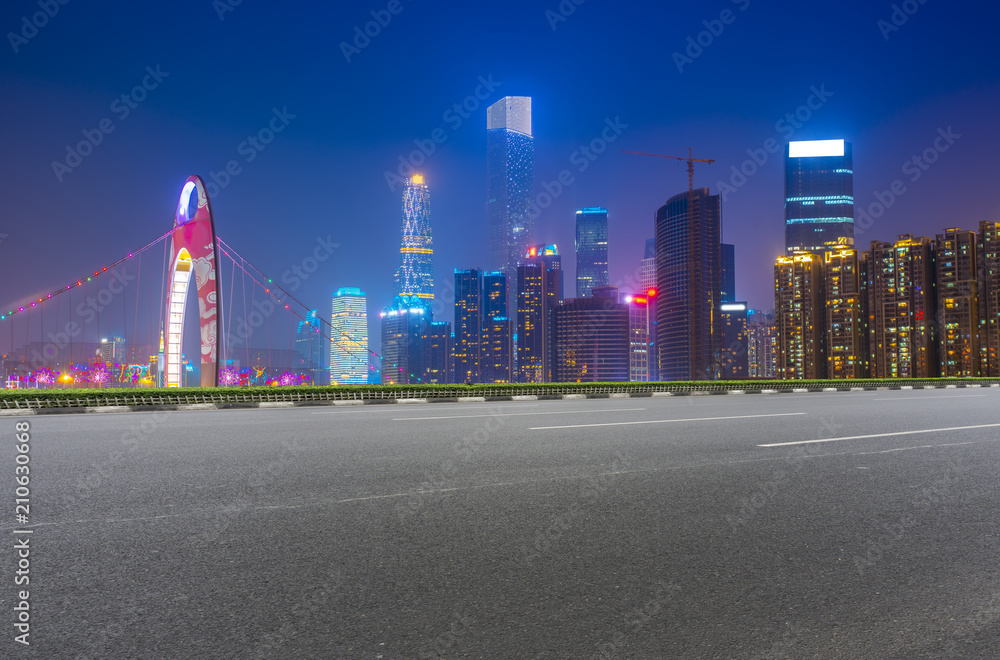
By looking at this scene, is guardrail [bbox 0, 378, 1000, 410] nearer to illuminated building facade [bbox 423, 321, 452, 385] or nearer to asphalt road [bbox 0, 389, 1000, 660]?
asphalt road [bbox 0, 389, 1000, 660]

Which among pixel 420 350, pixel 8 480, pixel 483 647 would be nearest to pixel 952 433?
pixel 483 647

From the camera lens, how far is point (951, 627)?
2.75 meters

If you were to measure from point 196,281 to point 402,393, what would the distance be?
27.1m

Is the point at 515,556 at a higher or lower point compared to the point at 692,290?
lower

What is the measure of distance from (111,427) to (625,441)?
11.0 meters

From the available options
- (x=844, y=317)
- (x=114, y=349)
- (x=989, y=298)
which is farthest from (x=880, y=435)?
(x=844, y=317)

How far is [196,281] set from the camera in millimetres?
46719

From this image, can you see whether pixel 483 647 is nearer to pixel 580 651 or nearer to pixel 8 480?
pixel 580 651

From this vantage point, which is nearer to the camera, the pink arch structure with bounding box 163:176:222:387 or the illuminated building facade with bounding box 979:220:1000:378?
the pink arch structure with bounding box 163:176:222:387

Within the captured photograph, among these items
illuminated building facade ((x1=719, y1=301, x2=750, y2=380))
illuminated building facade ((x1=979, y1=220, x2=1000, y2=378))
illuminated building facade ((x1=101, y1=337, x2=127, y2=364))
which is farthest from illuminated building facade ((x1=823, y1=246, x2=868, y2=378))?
illuminated building facade ((x1=101, y1=337, x2=127, y2=364))

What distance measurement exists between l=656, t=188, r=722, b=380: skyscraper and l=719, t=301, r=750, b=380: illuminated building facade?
12924 millimetres

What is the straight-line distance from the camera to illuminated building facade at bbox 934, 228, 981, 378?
90.9 meters

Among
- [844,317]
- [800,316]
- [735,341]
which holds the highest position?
[800,316]

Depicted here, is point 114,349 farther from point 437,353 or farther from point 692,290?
point 692,290
